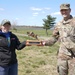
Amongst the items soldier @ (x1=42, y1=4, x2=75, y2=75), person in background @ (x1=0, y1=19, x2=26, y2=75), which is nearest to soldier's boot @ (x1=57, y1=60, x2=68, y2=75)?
soldier @ (x1=42, y1=4, x2=75, y2=75)

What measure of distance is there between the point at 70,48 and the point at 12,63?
4.08 ft

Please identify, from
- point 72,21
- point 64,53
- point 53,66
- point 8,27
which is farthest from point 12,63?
point 53,66

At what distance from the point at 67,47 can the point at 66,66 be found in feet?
1.32

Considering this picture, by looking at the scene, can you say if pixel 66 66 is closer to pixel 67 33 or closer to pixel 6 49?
pixel 67 33

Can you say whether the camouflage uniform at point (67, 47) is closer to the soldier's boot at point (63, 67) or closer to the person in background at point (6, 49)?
the soldier's boot at point (63, 67)

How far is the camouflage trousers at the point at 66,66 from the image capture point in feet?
18.6

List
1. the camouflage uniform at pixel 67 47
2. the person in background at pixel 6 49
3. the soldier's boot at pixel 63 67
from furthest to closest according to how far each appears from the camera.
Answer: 1. the soldier's boot at pixel 63 67
2. the camouflage uniform at pixel 67 47
3. the person in background at pixel 6 49

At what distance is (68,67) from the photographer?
5766mm

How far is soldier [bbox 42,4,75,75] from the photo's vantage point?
562cm

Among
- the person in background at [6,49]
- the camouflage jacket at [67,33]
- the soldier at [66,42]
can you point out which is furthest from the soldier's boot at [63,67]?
the person in background at [6,49]

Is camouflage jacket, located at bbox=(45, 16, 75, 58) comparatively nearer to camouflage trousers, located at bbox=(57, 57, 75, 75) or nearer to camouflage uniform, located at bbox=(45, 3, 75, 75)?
camouflage uniform, located at bbox=(45, 3, 75, 75)

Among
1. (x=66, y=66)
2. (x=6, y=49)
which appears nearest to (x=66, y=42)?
(x=66, y=66)

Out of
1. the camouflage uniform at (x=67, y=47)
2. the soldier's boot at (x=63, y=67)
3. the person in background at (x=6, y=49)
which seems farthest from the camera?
the soldier's boot at (x=63, y=67)

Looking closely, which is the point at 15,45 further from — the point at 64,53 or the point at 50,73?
the point at 50,73
